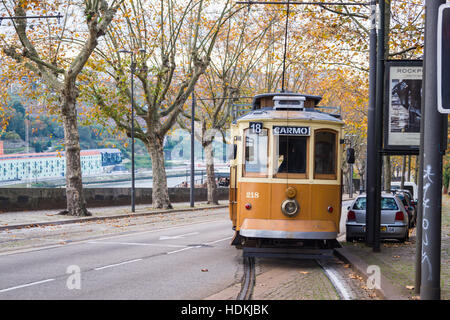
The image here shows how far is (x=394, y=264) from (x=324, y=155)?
2722mm

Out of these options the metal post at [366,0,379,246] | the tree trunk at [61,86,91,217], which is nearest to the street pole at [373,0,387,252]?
the metal post at [366,0,379,246]

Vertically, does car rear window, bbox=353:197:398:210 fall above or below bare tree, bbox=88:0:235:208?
below

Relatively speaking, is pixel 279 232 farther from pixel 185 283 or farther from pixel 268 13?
pixel 268 13

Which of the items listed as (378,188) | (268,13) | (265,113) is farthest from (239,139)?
(268,13)

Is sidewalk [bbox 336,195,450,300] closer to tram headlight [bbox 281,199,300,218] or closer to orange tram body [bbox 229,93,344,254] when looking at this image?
orange tram body [bbox 229,93,344,254]

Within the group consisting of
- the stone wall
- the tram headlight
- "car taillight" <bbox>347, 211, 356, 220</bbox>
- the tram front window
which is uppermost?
the tram front window

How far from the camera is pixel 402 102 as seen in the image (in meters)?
14.0

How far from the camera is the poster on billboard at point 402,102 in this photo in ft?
45.6

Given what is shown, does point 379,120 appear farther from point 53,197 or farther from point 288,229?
point 53,197

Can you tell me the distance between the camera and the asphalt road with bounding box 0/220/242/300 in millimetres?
9148

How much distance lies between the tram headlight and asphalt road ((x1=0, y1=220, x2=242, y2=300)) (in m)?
1.57

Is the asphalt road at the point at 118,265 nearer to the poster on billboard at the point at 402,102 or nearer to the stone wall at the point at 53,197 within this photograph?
the poster on billboard at the point at 402,102

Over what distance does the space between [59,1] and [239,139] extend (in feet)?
63.8

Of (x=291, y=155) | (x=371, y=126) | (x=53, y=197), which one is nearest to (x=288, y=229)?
(x=291, y=155)
